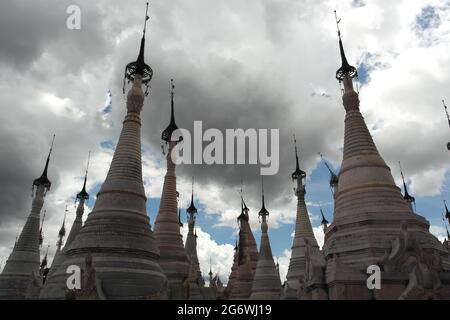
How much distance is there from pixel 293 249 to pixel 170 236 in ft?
48.2

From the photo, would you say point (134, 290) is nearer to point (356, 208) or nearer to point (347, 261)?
point (347, 261)

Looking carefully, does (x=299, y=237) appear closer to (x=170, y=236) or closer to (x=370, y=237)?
(x=170, y=236)

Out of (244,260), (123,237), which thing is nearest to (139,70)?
(123,237)

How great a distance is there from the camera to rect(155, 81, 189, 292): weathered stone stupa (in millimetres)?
39406

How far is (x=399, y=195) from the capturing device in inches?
1156

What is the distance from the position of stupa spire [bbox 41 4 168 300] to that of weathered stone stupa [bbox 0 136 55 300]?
43.5ft

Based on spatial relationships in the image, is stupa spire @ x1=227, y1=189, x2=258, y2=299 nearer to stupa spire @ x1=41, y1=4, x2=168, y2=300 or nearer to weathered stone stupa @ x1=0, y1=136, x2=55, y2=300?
stupa spire @ x1=41, y1=4, x2=168, y2=300

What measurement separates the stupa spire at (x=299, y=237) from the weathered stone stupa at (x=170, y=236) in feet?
38.9

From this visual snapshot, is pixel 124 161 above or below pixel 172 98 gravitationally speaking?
below

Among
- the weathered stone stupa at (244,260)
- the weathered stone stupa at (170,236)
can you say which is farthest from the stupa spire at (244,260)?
the weathered stone stupa at (170,236)

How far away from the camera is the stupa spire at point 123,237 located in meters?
25.1

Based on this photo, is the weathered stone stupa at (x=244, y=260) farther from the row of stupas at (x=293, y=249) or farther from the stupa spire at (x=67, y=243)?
the stupa spire at (x=67, y=243)
